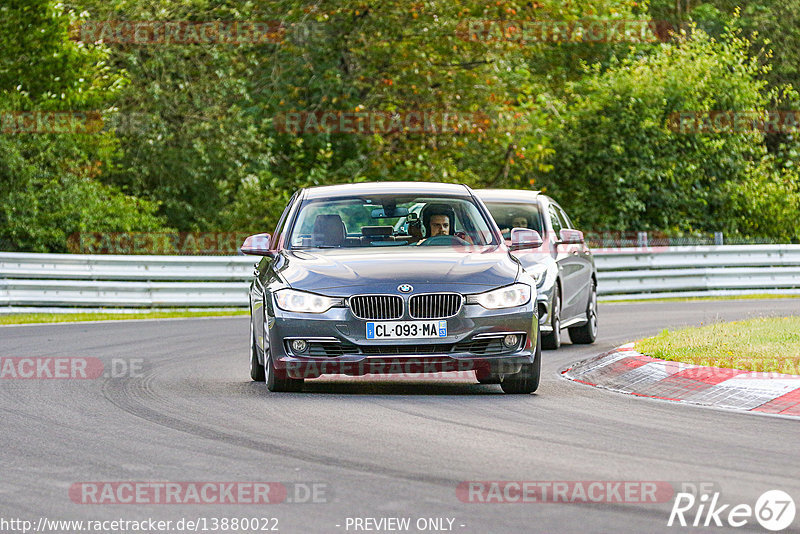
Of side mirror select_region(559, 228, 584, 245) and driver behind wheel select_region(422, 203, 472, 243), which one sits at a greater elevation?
driver behind wheel select_region(422, 203, 472, 243)

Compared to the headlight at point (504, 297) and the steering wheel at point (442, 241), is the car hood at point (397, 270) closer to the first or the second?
the headlight at point (504, 297)

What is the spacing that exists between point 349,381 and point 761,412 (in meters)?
3.63

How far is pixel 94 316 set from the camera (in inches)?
904

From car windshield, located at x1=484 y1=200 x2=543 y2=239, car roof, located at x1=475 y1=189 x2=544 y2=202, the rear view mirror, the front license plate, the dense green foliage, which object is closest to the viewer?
the front license plate

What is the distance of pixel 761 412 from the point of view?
32.6ft

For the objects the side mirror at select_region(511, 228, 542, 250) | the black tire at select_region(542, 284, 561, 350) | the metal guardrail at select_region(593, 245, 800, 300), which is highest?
the side mirror at select_region(511, 228, 542, 250)

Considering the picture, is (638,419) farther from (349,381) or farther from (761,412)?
(349,381)

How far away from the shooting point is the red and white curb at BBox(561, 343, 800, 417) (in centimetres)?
1027

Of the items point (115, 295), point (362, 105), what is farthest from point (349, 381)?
point (362, 105)

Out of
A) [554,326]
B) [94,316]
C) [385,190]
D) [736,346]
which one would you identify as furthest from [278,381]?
[94,316]

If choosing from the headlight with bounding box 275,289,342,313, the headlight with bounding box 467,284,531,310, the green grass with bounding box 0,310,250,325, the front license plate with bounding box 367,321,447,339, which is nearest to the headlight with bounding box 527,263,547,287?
the headlight with bounding box 467,284,531,310

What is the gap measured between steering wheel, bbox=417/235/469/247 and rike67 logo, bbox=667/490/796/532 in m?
5.31

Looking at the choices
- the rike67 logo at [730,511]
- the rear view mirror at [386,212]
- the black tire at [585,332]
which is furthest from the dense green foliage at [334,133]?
the rike67 logo at [730,511]

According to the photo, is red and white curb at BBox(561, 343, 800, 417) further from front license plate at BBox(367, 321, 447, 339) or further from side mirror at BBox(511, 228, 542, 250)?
front license plate at BBox(367, 321, 447, 339)
